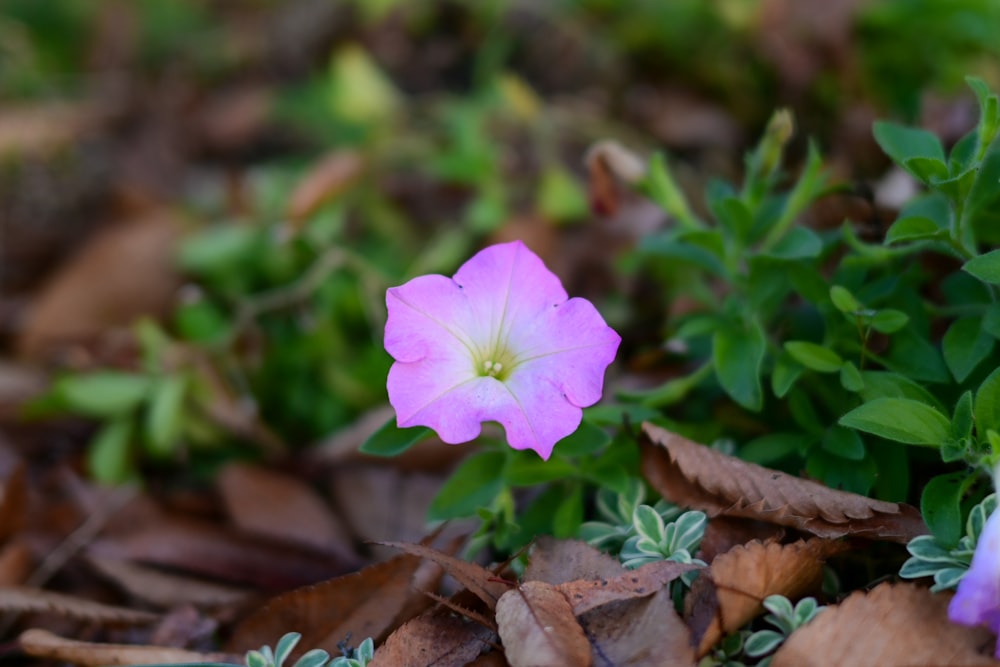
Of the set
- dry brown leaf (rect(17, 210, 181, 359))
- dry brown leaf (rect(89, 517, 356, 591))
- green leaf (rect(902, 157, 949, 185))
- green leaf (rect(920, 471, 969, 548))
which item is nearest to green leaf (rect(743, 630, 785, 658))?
green leaf (rect(920, 471, 969, 548))

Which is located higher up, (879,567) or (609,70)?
(609,70)

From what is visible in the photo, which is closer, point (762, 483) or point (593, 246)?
point (762, 483)

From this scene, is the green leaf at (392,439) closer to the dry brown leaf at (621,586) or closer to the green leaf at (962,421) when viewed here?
the dry brown leaf at (621,586)

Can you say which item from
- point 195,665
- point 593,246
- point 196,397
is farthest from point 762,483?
point 196,397

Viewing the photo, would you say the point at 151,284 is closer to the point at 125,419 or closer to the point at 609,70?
the point at 125,419

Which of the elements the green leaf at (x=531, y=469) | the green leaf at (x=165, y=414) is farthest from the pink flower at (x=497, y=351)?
the green leaf at (x=165, y=414)

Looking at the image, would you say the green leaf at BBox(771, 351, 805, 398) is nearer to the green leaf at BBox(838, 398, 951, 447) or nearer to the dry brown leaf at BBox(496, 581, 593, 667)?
the green leaf at BBox(838, 398, 951, 447)
